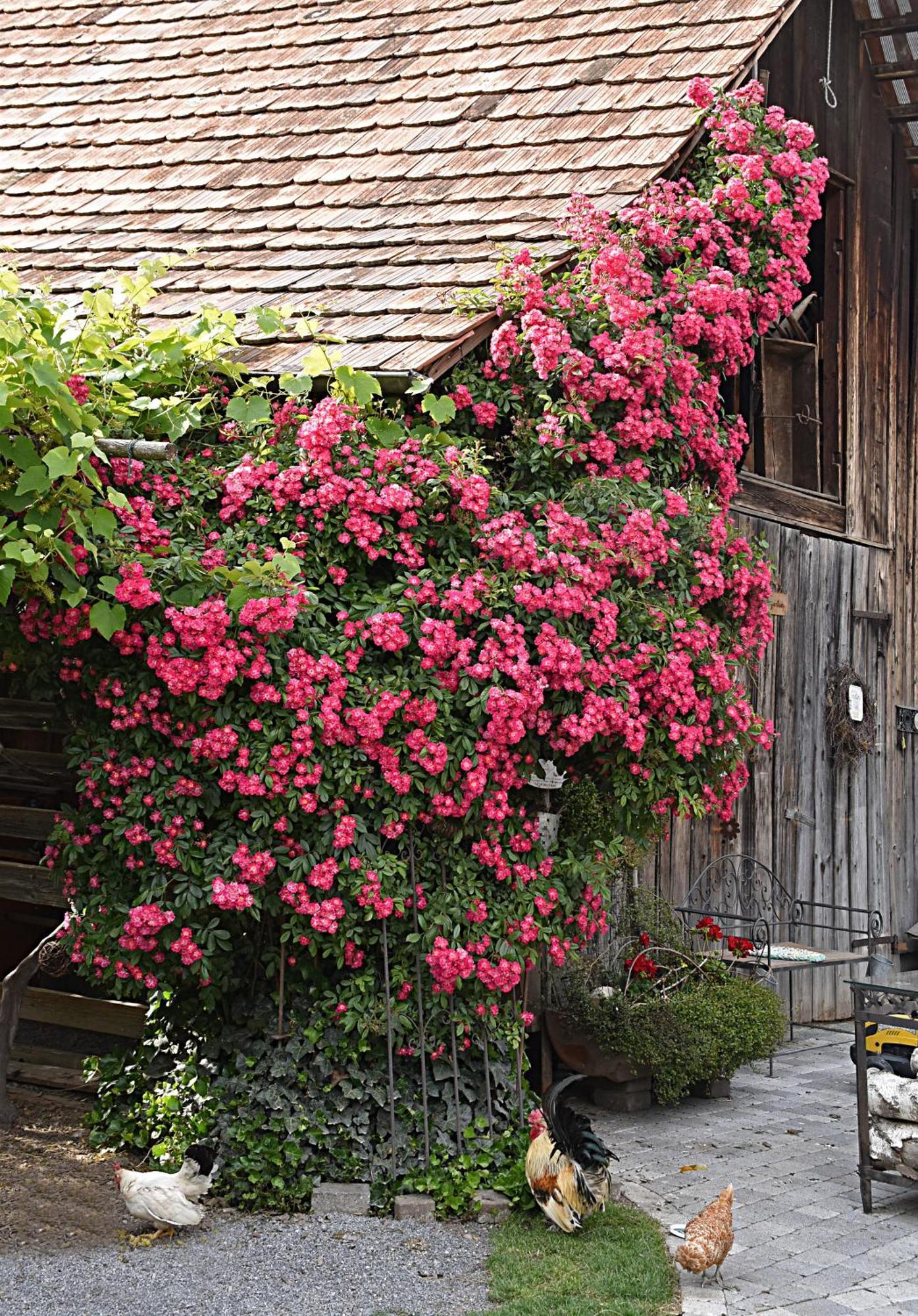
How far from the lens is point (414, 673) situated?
5117 millimetres

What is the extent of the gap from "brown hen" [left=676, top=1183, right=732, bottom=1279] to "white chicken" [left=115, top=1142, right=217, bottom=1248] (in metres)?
1.58

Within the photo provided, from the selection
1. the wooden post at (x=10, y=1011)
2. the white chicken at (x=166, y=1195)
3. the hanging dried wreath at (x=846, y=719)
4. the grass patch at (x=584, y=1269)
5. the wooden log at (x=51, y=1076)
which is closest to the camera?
the grass patch at (x=584, y=1269)

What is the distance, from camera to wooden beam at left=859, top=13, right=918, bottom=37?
29.9ft

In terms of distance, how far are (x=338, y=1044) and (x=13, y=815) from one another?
2317mm

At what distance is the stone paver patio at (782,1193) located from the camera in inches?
181

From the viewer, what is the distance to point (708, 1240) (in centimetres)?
450

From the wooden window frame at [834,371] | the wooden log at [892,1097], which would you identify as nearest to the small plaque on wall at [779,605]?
the wooden window frame at [834,371]

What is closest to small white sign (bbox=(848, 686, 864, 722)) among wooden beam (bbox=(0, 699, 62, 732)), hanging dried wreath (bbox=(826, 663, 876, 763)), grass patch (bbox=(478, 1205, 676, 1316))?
hanging dried wreath (bbox=(826, 663, 876, 763))

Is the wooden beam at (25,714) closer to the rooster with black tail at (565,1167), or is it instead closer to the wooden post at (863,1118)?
the rooster with black tail at (565,1167)

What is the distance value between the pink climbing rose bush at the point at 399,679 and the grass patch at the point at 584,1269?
0.76m

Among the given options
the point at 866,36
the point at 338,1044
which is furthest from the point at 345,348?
the point at 866,36

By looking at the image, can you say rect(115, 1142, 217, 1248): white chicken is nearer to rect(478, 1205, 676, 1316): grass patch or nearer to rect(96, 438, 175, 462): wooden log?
rect(478, 1205, 676, 1316): grass patch

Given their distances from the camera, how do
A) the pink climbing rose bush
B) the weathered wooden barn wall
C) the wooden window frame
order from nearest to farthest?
the pink climbing rose bush → the weathered wooden barn wall → the wooden window frame

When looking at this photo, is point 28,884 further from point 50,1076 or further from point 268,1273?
point 268,1273
